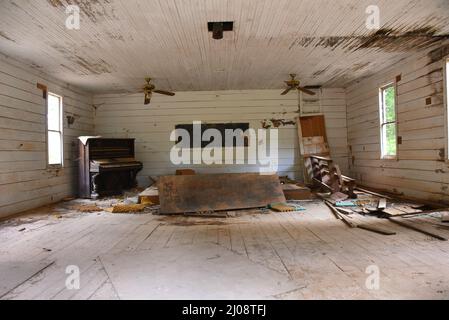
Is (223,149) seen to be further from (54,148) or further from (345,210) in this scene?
(345,210)

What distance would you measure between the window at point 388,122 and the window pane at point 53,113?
24.3 feet

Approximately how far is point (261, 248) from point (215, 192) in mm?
2504

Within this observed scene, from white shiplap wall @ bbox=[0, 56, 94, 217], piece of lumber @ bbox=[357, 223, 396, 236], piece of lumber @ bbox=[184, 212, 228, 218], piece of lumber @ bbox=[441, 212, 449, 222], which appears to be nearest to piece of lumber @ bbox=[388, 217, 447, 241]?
piece of lumber @ bbox=[357, 223, 396, 236]

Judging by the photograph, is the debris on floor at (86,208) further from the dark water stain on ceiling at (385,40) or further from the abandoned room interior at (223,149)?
the dark water stain on ceiling at (385,40)

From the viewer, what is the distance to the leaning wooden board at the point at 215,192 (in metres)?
5.59

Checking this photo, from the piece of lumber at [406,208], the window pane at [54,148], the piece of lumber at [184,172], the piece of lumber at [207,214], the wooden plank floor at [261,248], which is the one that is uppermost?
the window pane at [54,148]

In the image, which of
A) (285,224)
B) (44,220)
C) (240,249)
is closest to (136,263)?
(240,249)

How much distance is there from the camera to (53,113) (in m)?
7.17

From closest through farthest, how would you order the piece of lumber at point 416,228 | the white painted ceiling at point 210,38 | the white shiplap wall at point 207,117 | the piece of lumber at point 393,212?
the piece of lumber at point 416,228, the white painted ceiling at point 210,38, the piece of lumber at point 393,212, the white shiplap wall at point 207,117

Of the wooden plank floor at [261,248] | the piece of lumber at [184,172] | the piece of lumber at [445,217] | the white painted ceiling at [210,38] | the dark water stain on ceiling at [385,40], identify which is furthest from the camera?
the piece of lumber at [184,172]

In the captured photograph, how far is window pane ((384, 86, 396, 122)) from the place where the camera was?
22.5ft

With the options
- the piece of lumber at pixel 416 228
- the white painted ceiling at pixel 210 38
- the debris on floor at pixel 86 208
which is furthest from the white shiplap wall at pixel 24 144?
the piece of lumber at pixel 416 228

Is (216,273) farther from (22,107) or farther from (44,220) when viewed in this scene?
(22,107)

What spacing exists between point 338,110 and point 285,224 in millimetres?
5701
